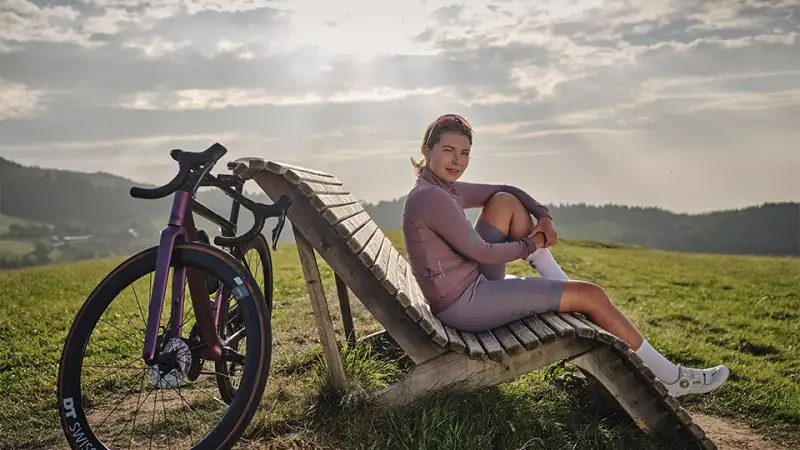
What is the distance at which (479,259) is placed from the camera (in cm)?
439

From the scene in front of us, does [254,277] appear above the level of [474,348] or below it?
above

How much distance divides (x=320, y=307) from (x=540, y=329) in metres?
1.32

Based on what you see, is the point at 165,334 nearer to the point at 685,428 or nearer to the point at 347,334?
the point at 347,334

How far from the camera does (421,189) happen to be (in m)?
4.39

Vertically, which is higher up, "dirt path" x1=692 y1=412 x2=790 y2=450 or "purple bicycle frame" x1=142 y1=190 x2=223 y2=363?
"purple bicycle frame" x1=142 y1=190 x2=223 y2=363

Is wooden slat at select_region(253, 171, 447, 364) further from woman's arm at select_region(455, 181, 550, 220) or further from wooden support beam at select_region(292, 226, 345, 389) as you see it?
woman's arm at select_region(455, 181, 550, 220)

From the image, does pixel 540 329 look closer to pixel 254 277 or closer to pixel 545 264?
pixel 545 264

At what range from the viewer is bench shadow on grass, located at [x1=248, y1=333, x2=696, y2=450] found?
402cm

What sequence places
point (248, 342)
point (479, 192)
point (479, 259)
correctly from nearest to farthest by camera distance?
point (248, 342) < point (479, 259) < point (479, 192)

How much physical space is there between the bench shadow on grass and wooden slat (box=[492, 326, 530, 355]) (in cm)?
31

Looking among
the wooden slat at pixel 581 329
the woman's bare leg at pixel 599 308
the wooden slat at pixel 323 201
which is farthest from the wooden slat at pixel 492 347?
the wooden slat at pixel 323 201

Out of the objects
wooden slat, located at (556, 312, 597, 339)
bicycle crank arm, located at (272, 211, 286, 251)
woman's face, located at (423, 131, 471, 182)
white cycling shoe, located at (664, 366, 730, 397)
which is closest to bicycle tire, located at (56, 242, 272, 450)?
bicycle crank arm, located at (272, 211, 286, 251)

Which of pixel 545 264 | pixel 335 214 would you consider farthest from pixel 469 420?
pixel 545 264

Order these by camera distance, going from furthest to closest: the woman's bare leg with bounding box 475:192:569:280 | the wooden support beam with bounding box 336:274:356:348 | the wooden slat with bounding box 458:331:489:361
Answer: the wooden support beam with bounding box 336:274:356:348 < the woman's bare leg with bounding box 475:192:569:280 < the wooden slat with bounding box 458:331:489:361
